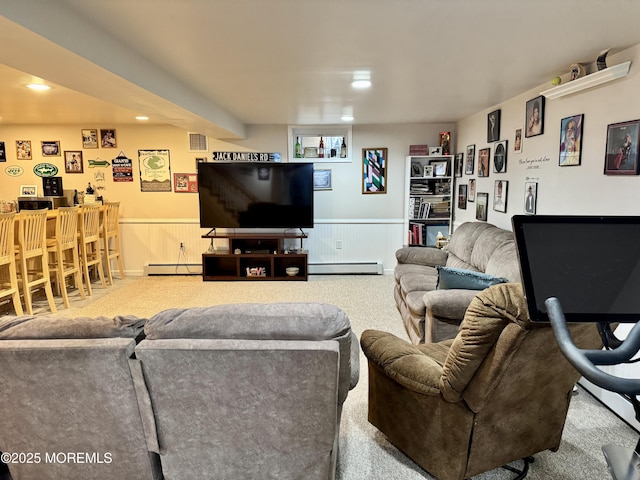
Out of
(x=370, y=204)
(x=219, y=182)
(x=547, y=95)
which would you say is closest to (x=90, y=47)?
(x=547, y=95)

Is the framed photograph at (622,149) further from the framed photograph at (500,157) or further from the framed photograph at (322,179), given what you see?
the framed photograph at (322,179)

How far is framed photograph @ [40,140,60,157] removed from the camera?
17.5ft

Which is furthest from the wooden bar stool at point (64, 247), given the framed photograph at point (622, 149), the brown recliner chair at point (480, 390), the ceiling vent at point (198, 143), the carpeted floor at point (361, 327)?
the framed photograph at point (622, 149)

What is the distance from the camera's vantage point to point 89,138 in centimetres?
536

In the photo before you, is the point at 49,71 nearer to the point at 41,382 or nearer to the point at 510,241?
the point at 41,382

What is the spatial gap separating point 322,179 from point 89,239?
125 inches

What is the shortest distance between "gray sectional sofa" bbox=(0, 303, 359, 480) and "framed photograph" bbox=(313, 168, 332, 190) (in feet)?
13.9

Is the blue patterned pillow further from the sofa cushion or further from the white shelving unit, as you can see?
the white shelving unit

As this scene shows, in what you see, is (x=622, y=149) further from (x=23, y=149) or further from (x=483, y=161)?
(x=23, y=149)

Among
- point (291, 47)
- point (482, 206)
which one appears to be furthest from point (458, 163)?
point (291, 47)

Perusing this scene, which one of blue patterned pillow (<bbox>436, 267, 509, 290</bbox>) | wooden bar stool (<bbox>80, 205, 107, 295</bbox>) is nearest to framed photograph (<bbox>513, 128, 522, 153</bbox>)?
blue patterned pillow (<bbox>436, 267, 509, 290</bbox>)

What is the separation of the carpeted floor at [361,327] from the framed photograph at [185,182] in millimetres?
1279

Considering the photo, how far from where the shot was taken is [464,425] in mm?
1546

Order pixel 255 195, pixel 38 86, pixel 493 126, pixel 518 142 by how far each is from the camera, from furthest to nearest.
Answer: pixel 255 195 → pixel 493 126 → pixel 518 142 → pixel 38 86
